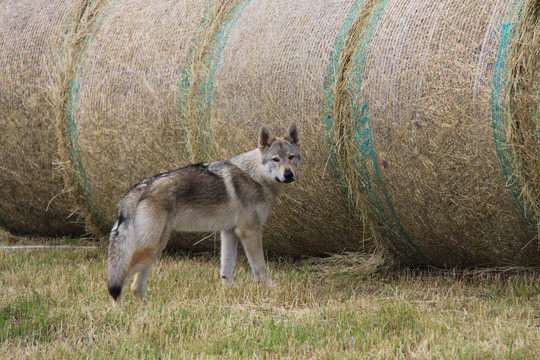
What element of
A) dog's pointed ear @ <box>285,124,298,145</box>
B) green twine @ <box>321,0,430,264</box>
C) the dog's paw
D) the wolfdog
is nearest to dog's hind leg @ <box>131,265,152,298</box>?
the wolfdog

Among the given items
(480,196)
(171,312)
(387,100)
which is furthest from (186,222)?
(480,196)

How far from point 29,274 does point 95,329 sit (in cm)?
199

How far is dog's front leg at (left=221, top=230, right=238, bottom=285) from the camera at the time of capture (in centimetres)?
614

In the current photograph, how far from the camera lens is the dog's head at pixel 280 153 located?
229 inches

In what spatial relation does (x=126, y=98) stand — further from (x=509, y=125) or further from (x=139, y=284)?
(x=509, y=125)

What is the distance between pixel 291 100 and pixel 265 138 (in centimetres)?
43

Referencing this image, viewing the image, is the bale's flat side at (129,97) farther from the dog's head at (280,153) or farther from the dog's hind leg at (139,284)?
the dog's hind leg at (139,284)

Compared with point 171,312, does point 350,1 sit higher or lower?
higher

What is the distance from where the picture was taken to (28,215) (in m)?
8.10

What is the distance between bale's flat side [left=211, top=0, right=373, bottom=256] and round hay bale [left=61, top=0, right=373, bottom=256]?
10 mm

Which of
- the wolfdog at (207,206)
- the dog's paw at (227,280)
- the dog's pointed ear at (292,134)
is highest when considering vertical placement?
the dog's pointed ear at (292,134)

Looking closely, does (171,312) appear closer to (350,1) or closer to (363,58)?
(363,58)

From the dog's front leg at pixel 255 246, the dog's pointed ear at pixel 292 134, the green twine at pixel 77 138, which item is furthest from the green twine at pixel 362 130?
the green twine at pixel 77 138

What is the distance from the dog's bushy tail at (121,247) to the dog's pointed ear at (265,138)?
3.96ft
